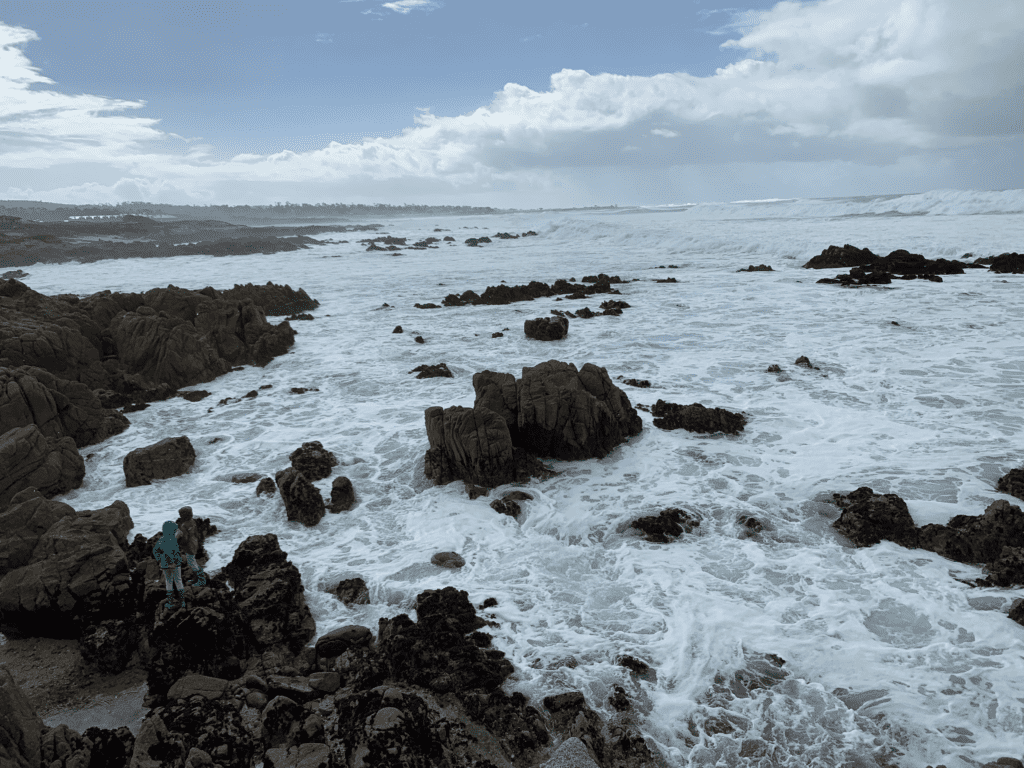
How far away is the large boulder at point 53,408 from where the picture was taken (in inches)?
450

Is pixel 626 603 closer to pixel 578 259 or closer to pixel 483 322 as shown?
pixel 483 322

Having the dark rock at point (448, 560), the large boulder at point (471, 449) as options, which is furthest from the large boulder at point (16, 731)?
the large boulder at point (471, 449)

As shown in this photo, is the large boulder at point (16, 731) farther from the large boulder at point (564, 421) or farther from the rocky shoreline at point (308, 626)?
the large boulder at point (564, 421)

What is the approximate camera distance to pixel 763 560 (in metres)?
8.02

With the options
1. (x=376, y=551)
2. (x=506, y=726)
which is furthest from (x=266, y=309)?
(x=506, y=726)

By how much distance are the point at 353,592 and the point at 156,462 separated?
5447 mm

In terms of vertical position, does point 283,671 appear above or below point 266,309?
below

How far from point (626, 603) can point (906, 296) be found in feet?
70.2

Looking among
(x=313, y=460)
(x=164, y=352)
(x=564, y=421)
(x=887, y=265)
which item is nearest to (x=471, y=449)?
(x=564, y=421)

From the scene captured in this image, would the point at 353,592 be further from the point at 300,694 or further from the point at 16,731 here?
the point at 16,731

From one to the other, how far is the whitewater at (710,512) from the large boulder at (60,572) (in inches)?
45.0

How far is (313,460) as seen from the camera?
36.0 feet

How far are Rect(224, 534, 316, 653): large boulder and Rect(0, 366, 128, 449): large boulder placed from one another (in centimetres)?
657

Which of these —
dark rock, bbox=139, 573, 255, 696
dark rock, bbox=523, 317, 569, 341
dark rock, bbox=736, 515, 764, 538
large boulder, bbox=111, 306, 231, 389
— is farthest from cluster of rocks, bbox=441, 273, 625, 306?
dark rock, bbox=139, 573, 255, 696
